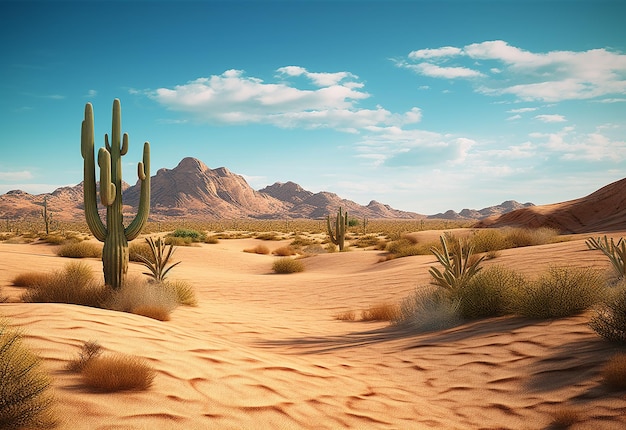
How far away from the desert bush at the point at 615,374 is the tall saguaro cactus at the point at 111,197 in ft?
25.8

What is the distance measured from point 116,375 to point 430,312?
5369 millimetres

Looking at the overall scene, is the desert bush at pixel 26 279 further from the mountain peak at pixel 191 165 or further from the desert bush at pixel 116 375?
the mountain peak at pixel 191 165

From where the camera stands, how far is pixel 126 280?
9.09 metres

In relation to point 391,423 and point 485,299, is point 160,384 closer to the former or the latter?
point 391,423

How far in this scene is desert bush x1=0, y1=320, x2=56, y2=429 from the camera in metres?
2.86

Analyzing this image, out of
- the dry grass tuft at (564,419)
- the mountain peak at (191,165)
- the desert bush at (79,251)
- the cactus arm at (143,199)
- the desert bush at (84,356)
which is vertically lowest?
the dry grass tuft at (564,419)

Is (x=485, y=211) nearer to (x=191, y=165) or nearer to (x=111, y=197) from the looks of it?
(x=191, y=165)

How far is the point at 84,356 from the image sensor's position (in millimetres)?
3961

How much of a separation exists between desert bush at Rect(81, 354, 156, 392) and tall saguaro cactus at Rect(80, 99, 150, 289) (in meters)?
5.65

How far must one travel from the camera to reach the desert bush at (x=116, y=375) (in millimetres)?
3523

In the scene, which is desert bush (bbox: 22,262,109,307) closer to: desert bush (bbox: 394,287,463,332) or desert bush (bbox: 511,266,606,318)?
desert bush (bbox: 394,287,463,332)

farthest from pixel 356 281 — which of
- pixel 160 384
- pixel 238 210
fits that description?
pixel 238 210

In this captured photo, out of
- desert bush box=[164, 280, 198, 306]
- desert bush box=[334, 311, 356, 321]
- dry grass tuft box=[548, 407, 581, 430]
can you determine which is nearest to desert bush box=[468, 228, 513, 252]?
desert bush box=[334, 311, 356, 321]

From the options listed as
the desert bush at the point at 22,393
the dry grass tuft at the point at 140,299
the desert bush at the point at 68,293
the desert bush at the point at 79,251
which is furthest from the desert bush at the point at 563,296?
the desert bush at the point at 79,251
